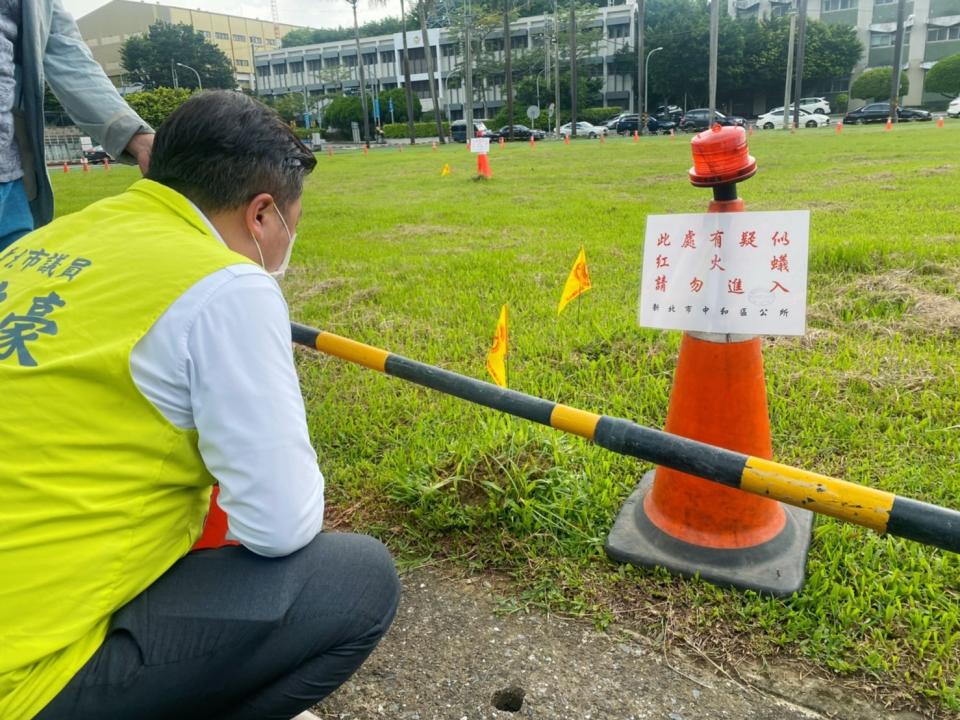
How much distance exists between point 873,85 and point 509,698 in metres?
62.0

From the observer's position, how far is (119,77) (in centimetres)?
7756

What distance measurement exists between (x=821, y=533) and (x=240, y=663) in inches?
67.4

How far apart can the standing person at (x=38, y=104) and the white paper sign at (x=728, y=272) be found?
1575 millimetres

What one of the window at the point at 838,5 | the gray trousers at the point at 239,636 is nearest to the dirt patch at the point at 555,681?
the gray trousers at the point at 239,636

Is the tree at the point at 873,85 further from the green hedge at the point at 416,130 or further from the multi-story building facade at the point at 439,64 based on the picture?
the green hedge at the point at 416,130

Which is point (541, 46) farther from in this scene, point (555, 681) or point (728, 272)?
point (555, 681)

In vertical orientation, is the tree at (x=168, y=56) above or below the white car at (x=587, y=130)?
above

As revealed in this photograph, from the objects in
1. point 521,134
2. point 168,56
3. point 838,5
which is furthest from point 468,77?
point 168,56

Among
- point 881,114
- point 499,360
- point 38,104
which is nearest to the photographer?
point 38,104

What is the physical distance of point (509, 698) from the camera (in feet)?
5.70

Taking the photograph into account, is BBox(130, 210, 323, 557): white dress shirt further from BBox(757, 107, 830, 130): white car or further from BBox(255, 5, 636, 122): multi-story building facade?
BBox(255, 5, 636, 122): multi-story building facade

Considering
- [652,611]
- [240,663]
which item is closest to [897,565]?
[652,611]

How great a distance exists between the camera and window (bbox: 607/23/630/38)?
65812 millimetres

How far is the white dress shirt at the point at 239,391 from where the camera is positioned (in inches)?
44.6
